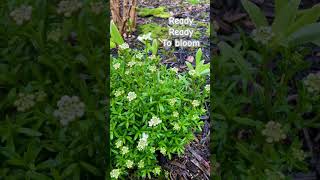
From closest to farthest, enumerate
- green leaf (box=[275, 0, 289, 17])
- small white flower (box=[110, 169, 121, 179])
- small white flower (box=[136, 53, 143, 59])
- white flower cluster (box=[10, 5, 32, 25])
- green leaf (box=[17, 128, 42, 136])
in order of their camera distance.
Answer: small white flower (box=[110, 169, 121, 179]) < green leaf (box=[17, 128, 42, 136]) < small white flower (box=[136, 53, 143, 59]) < green leaf (box=[275, 0, 289, 17]) < white flower cluster (box=[10, 5, 32, 25])

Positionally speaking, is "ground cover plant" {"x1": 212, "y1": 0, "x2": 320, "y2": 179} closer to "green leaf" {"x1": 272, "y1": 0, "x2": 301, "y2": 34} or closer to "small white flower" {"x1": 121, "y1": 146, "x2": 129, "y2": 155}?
"green leaf" {"x1": 272, "y1": 0, "x2": 301, "y2": 34}

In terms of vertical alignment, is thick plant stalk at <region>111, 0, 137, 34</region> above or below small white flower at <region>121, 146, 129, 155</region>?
above

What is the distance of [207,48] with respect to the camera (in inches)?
88.4

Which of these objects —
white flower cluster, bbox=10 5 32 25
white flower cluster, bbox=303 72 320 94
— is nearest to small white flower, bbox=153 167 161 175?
white flower cluster, bbox=303 72 320 94

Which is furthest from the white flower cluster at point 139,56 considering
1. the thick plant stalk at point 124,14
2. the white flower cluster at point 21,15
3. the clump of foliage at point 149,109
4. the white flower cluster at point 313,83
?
the white flower cluster at point 313,83

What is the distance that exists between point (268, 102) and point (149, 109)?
509 mm

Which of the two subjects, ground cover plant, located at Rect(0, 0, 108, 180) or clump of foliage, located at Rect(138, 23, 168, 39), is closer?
ground cover plant, located at Rect(0, 0, 108, 180)

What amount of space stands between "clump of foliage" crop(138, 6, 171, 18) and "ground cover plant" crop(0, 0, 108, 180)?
0.18 meters

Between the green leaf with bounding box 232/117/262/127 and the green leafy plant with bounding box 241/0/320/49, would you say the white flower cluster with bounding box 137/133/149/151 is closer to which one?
the green leaf with bounding box 232/117/262/127

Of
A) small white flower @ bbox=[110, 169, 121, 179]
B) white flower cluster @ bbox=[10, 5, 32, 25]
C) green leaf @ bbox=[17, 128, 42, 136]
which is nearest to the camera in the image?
small white flower @ bbox=[110, 169, 121, 179]

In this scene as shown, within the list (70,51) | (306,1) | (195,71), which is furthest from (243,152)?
(306,1)

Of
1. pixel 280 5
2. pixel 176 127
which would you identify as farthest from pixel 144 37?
pixel 280 5

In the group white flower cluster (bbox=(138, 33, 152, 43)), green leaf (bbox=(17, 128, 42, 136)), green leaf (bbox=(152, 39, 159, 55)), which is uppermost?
white flower cluster (bbox=(138, 33, 152, 43))

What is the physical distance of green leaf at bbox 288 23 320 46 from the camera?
2330mm
